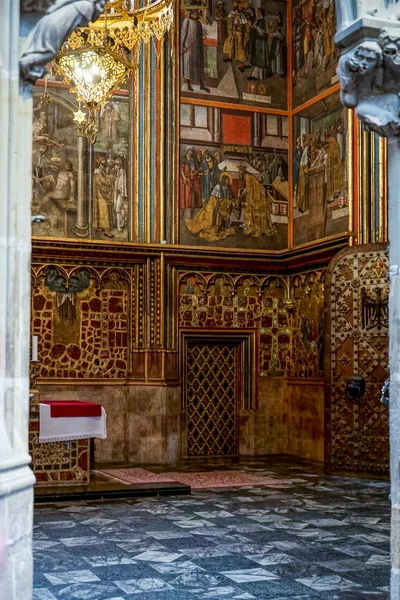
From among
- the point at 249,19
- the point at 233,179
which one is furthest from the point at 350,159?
the point at 249,19

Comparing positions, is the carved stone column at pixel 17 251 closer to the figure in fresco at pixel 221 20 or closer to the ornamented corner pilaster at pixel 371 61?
the ornamented corner pilaster at pixel 371 61

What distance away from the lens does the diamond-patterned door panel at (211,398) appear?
51.9 feet

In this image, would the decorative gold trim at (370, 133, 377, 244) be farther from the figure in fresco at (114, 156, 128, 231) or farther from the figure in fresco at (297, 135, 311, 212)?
the figure in fresco at (114, 156, 128, 231)

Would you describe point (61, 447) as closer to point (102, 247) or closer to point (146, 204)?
point (102, 247)

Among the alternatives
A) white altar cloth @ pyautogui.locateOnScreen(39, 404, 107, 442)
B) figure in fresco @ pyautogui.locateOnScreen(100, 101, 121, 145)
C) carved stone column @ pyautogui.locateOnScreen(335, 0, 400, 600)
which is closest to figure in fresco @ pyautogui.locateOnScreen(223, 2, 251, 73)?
figure in fresco @ pyautogui.locateOnScreen(100, 101, 121, 145)

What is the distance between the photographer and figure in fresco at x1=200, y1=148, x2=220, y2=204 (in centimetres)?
1606

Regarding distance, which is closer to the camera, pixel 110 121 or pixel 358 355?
pixel 358 355

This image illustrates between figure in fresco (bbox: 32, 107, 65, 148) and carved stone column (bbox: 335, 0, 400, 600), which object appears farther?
figure in fresco (bbox: 32, 107, 65, 148)

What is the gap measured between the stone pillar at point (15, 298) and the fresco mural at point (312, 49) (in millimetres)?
11144

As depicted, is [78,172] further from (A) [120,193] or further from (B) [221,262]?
(B) [221,262]

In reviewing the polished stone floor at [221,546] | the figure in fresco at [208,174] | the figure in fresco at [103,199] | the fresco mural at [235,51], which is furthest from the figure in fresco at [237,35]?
the polished stone floor at [221,546]

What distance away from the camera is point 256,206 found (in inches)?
645

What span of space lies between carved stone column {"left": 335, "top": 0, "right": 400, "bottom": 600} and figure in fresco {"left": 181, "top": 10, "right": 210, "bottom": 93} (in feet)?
34.3

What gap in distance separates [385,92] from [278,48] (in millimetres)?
11512
